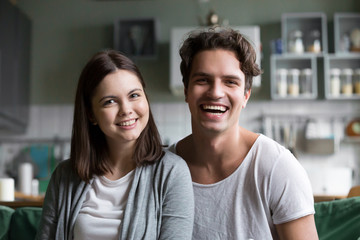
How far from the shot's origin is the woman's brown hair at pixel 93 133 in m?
1.51

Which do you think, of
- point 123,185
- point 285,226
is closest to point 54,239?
point 123,185

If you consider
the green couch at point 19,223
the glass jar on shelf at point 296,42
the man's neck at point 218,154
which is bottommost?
the green couch at point 19,223

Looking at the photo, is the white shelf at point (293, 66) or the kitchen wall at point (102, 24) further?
the kitchen wall at point (102, 24)

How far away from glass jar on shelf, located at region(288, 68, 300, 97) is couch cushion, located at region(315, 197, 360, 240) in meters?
3.13

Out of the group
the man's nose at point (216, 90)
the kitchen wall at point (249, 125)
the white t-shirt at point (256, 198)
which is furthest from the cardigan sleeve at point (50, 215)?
the kitchen wall at point (249, 125)

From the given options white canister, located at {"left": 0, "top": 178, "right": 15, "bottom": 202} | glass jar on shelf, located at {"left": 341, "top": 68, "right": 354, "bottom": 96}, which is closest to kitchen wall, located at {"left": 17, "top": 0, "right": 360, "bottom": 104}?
glass jar on shelf, located at {"left": 341, "top": 68, "right": 354, "bottom": 96}

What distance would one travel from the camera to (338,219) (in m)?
1.61

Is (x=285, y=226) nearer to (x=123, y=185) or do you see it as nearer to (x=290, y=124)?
(x=123, y=185)

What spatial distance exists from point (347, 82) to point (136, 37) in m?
2.13

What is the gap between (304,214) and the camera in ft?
4.75

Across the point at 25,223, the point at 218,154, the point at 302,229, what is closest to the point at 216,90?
the point at 218,154

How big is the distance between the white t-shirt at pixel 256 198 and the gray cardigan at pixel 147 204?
10 cm

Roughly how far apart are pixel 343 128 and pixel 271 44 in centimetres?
110

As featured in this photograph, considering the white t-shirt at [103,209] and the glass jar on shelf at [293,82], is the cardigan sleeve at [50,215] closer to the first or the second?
the white t-shirt at [103,209]
